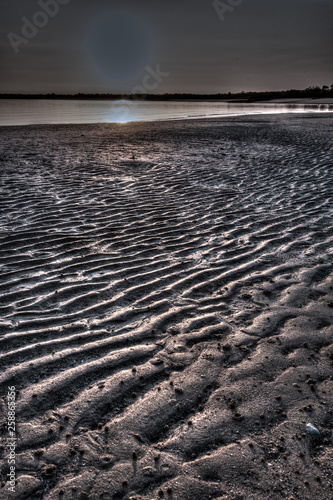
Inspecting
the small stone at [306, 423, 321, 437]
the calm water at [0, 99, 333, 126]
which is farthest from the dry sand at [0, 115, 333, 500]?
the calm water at [0, 99, 333, 126]

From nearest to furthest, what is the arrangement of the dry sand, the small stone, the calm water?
the dry sand
the small stone
the calm water

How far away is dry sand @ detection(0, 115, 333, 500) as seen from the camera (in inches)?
81.7

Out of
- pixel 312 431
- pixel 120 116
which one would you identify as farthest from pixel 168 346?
pixel 120 116

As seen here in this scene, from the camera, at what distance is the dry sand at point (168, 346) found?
6.81 ft

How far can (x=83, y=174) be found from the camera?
9203mm

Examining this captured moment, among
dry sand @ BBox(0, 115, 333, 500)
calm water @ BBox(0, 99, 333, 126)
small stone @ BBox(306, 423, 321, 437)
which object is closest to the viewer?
dry sand @ BBox(0, 115, 333, 500)

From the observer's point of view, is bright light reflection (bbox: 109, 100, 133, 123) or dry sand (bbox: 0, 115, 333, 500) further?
bright light reflection (bbox: 109, 100, 133, 123)

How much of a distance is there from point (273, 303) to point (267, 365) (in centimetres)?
98

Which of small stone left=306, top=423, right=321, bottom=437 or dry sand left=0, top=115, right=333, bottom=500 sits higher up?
dry sand left=0, top=115, right=333, bottom=500

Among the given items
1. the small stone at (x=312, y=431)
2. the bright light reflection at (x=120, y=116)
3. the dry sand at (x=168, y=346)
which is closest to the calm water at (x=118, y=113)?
the bright light reflection at (x=120, y=116)

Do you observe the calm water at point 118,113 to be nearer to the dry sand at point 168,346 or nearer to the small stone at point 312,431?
the dry sand at point 168,346

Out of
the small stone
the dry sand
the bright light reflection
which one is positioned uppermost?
the bright light reflection

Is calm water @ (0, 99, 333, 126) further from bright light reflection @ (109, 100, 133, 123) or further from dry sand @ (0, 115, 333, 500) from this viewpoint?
dry sand @ (0, 115, 333, 500)

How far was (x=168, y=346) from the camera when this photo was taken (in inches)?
121
